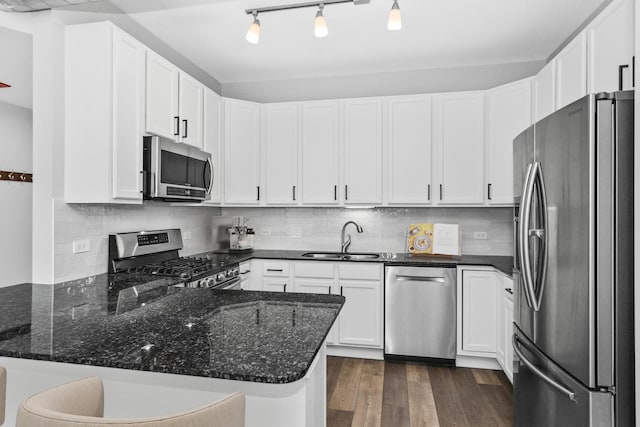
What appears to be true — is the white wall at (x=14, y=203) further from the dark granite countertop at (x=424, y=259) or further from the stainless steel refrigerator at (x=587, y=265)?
the stainless steel refrigerator at (x=587, y=265)

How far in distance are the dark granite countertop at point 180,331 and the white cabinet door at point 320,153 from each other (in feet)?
6.46

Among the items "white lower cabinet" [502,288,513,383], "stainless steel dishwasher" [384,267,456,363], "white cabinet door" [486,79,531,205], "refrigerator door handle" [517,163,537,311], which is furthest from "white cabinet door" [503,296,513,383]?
"refrigerator door handle" [517,163,537,311]

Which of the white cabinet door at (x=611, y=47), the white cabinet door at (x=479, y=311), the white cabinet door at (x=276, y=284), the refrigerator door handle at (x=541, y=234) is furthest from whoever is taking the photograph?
the white cabinet door at (x=276, y=284)

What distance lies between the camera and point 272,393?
1.14 metres

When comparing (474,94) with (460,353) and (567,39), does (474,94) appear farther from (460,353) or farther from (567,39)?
(460,353)

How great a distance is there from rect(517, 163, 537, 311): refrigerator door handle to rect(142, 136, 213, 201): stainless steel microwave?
2218mm

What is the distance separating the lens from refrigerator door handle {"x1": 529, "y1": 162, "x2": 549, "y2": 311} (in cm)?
163

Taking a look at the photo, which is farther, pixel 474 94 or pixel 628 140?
pixel 474 94

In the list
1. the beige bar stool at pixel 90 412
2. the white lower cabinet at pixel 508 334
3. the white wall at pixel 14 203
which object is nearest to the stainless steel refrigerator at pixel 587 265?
the white lower cabinet at pixel 508 334

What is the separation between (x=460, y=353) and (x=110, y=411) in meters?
2.80

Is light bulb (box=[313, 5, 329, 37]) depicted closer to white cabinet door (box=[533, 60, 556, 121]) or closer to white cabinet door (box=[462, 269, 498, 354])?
white cabinet door (box=[533, 60, 556, 121])

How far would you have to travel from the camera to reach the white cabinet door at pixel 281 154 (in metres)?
3.86

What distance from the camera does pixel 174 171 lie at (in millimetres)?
2787

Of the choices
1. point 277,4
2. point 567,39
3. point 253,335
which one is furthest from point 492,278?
point 277,4
